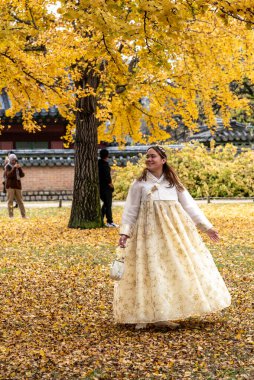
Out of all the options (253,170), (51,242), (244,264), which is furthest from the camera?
(253,170)

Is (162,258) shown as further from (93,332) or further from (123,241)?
(93,332)

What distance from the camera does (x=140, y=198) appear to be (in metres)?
6.89

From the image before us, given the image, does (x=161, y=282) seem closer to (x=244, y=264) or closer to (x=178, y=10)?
(x=178, y=10)

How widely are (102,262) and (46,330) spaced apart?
14.7 feet

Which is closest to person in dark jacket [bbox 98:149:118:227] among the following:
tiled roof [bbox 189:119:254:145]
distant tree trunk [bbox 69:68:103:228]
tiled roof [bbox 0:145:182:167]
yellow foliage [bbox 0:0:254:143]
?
distant tree trunk [bbox 69:68:103:228]

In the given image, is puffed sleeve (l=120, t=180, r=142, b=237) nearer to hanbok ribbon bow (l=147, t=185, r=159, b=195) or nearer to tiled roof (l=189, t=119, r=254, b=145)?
hanbok ribbon bow (l=147, t=185, r=159, b=195)

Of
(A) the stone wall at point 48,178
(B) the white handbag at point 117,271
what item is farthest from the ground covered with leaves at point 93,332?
(A) the stone wall at point 48,178

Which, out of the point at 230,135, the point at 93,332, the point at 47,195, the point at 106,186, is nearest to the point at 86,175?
the point at 106,186

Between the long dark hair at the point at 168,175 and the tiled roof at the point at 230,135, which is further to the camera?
the tiled roof at the point at 230,135

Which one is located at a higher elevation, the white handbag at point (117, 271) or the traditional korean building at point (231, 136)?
the traditional korean building at point (231, 136)

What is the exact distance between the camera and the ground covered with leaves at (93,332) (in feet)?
18.2

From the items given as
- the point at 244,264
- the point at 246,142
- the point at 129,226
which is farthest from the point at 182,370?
the point at 246,142

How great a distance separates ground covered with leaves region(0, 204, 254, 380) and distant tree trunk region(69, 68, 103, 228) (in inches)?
166

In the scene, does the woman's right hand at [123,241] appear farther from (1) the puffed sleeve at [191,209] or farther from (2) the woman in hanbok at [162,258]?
(1) the puffed sleeve at [191,209]
